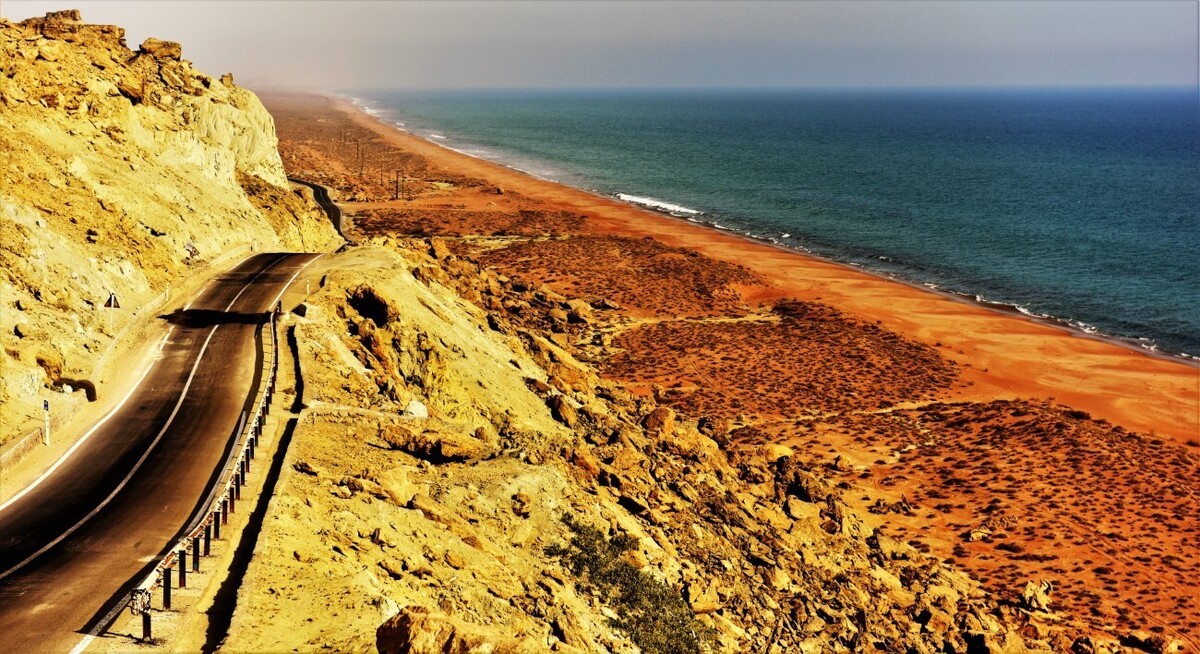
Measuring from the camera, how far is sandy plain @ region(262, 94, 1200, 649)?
27531 millimetres

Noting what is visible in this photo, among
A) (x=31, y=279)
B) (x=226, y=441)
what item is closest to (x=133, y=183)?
(x=31, y=279)

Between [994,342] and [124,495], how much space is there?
1835 inches

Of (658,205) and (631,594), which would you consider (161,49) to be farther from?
(658,205)

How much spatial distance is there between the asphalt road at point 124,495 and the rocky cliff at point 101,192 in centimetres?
220

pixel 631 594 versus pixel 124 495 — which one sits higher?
pixel 124 495

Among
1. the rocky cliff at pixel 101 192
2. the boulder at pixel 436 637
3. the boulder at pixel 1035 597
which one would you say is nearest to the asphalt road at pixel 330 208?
the rocky cliff at pixel 101 192

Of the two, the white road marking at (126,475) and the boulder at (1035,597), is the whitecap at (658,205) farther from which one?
the white road marking at (126,475)

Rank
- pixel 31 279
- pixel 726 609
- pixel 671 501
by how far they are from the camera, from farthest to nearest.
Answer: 1. pixel 31 279
2. pixel 671 501
3. pixel 726 609

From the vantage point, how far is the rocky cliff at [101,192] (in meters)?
23.5

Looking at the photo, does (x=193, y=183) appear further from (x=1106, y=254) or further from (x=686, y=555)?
(x=1106, y=254)

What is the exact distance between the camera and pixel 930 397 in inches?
1613

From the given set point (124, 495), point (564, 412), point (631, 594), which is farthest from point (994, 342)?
point (124, 495)

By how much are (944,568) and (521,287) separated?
29816mm

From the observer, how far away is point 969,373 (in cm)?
4481
